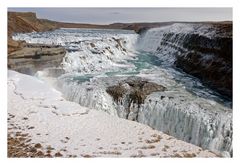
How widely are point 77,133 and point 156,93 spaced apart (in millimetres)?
2627

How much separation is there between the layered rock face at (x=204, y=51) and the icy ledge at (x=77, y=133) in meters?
1.91

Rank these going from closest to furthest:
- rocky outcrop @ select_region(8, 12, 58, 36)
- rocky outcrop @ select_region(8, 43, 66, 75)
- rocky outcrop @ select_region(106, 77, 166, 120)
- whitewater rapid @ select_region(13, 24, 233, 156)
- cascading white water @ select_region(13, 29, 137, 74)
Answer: whitewater rapid @ select_region(13, 24, 233, 156) → rocky outcrop @ select_region(8, 12, 58, 36) → rocky outcrop @ select_region(106, 77, 166, 120) → rocky outcrop @ select_region(8, 43, 66, 75) → cascading white water @ select_region(13, 29, 137, 74)

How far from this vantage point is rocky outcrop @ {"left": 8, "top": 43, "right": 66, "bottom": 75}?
916 cm

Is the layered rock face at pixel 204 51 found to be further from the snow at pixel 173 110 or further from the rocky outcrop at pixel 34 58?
the rocky outcrop at pixel 34 58

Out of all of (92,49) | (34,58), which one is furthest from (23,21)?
(92,49)

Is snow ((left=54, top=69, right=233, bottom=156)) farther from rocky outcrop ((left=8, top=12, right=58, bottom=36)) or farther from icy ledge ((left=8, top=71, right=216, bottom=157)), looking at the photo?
rocky outcrop ((left=8, top=12, right=58, bottom=36))

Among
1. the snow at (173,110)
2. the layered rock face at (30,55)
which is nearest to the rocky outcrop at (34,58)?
the layered rock face at (30,55)

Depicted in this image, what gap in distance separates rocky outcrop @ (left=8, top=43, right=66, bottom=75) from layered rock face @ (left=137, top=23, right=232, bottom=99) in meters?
3.22

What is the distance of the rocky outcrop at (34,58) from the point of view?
9164 mm

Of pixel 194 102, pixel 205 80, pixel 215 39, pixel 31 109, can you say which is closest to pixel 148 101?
pixel 194 102

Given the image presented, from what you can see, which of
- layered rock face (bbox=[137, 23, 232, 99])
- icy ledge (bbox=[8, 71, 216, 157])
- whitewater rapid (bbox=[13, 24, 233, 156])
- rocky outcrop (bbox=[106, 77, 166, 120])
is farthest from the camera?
rocky outcrop (bbox=[106, 77, 166, 120])

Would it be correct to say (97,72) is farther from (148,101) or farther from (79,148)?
(79,148)

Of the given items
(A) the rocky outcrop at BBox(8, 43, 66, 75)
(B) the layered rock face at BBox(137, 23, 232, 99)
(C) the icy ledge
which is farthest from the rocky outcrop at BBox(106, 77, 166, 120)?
(A) the rocky outcrop at BBox(8, 43, 66, 75)
